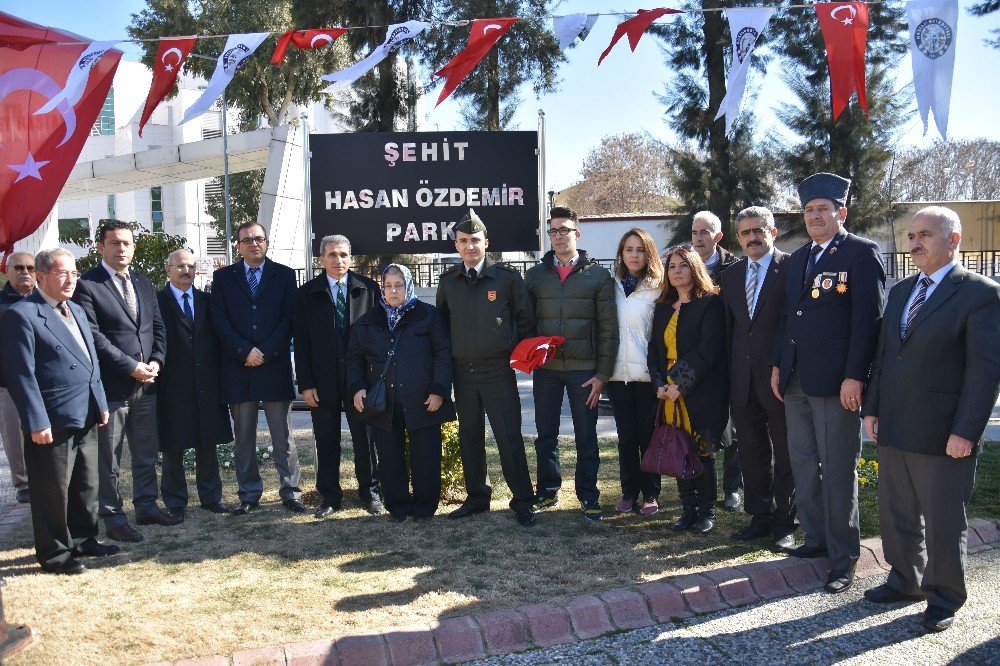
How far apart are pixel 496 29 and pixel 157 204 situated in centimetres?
4395

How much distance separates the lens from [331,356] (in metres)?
6.18

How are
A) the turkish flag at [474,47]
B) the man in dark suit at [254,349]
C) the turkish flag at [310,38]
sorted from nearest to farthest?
the man in dark suit at [254,349]
the turkish flag at [474,47]
the turkish flag at [310,38]

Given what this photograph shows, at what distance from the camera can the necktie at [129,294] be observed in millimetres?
5848

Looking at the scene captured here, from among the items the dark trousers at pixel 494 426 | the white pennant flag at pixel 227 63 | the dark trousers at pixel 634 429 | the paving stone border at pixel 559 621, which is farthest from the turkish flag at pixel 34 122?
the dark trousers at pixel 634 429

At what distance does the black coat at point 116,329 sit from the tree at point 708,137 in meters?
14.5

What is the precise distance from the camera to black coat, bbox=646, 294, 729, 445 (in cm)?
543

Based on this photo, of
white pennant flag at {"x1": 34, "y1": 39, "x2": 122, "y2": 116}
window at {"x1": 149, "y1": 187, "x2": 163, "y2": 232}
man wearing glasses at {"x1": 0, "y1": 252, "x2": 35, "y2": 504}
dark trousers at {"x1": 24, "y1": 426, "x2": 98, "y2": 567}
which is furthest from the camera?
window at {"x1": 149, "y1": 187, "x2": 163, "y2": 232}

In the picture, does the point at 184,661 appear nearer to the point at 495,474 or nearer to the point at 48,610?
the point at 48,610

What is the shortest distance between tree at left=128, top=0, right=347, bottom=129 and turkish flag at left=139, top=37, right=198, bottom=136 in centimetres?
2336

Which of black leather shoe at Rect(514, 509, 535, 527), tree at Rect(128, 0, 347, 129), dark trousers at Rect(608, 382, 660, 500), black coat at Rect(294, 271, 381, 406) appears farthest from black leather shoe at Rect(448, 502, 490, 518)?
tree at Rect(128, 0, 347, 129)

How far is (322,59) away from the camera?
3138 cm

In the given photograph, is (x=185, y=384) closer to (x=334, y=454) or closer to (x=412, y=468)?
(x=334, y=454)

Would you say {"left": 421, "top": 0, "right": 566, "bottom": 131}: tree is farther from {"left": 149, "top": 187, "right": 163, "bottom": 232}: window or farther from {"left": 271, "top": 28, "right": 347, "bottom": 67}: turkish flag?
{"left": 149, "top": 187, "right": 163, "bottom": 232}: window

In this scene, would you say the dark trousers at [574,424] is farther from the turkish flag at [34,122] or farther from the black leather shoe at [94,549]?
the turkish flag at [34,122]
